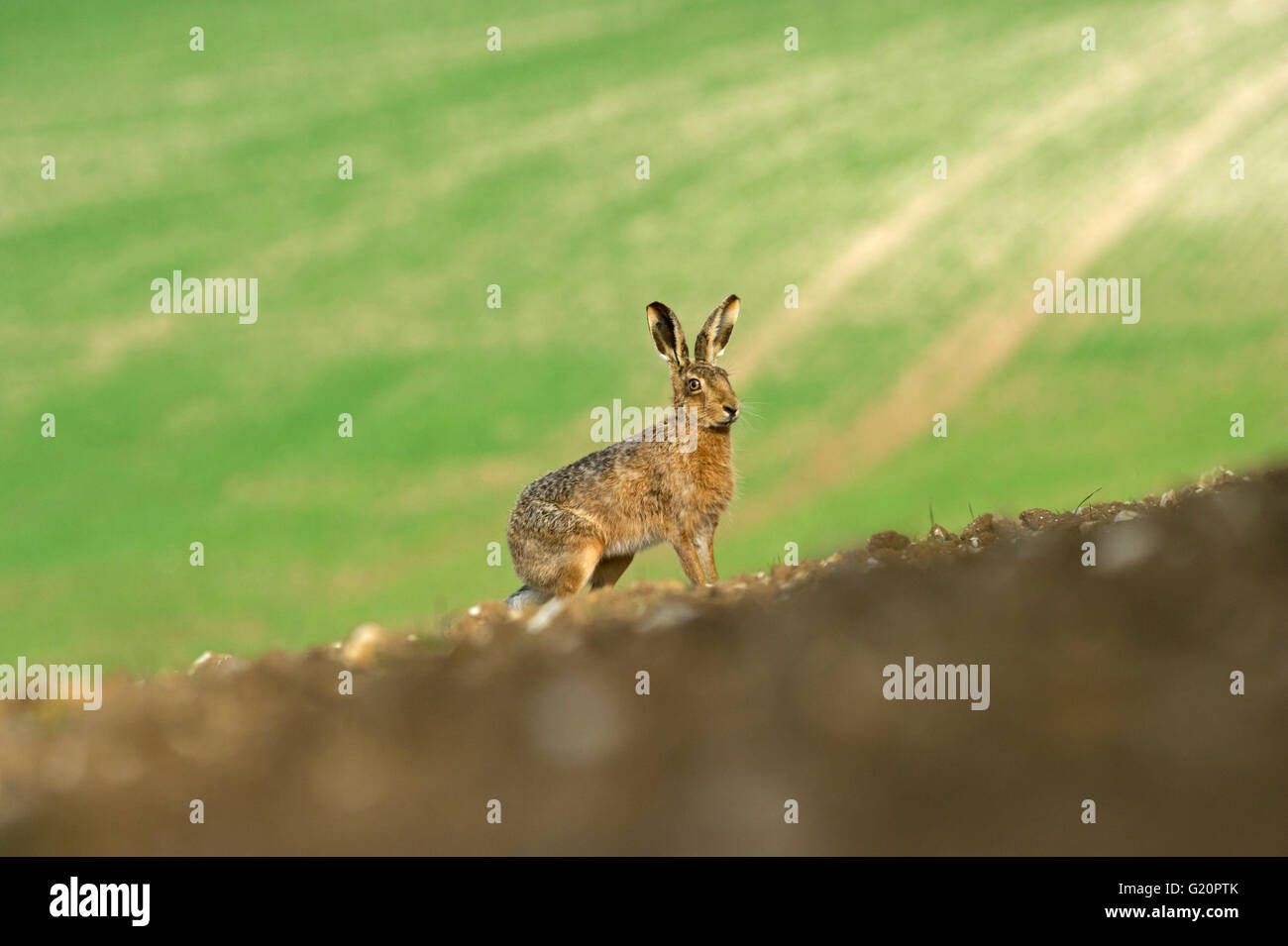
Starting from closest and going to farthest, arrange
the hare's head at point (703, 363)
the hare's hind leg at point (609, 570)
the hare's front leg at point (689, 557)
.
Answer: the hare's front leg at point (689, 557)
the hare's head at point (703, 363)
the hare's hind leg at point (609, 570)

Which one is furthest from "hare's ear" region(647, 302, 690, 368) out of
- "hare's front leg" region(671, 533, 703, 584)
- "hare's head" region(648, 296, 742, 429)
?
"hare's front leg" region(671, 533, 703, 584)

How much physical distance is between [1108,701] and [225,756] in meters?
3.93

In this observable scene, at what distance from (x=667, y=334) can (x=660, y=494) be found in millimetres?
1267

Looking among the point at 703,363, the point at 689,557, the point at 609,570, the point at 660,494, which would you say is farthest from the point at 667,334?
the point at 609,570

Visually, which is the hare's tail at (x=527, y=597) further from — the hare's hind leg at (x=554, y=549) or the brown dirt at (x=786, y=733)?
the brown dirt at (x=786, y=733)

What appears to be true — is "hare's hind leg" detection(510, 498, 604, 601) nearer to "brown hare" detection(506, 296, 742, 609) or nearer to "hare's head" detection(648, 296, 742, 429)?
"brown hare" detection(506, 296, 742, 609)

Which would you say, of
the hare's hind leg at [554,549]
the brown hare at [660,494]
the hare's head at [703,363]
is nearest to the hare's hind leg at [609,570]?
the brown hare at [660,494]

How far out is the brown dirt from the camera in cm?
464

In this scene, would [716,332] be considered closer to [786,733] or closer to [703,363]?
[703,363]

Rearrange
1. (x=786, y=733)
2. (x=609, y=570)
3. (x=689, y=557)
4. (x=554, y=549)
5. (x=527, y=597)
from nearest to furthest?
1. (x=786, y=733)
2. (x=689, y=557)
3. (x=554, y=549)
4. (x=527, y=597)
5. (x=609, y=570)

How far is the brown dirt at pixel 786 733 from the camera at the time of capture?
15.2ft

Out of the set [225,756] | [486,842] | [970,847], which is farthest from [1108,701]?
[225,756]

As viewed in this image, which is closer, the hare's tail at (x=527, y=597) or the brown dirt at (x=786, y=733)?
the brown dirt at (x=786, y=733)

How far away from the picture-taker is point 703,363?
31.4 ft
